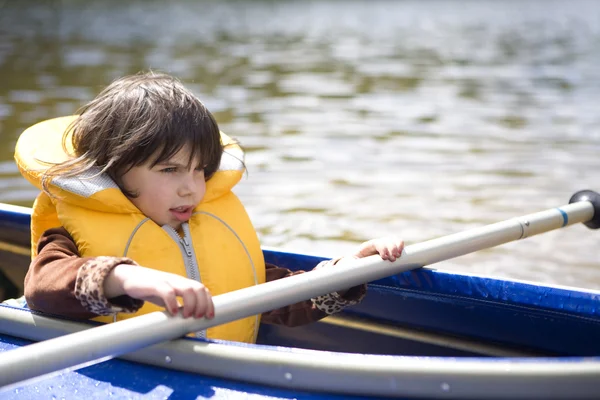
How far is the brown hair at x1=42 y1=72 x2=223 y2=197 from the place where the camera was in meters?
1.66

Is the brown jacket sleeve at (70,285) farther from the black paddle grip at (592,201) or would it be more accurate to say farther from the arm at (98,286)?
the black paddle grip at (592,201)

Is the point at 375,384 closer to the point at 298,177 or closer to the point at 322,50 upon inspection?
the point at 298,177

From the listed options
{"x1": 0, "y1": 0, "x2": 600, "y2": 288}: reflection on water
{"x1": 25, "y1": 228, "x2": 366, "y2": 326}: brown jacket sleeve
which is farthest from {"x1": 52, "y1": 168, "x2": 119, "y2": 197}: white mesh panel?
{"x1": 0, "y1": 0, "x2": 600, "y2": 288}: reflection on water

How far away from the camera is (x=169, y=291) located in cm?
132

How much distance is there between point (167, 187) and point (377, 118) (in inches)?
207

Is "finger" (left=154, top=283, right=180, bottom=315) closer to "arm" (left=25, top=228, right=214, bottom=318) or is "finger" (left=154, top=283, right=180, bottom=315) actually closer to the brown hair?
"arm" (left=25, top=228, right=214, bottom=318)

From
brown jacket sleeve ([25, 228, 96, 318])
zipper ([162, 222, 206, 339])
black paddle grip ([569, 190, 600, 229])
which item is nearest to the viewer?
brown jacket sleeve ([25, 228, 96, 318])

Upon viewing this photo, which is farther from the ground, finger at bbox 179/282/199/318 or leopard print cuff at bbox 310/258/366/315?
finger at bbox 179/282/199/318

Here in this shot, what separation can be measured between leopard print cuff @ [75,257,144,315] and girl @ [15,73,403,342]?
6 cm

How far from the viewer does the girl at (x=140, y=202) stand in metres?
1.63

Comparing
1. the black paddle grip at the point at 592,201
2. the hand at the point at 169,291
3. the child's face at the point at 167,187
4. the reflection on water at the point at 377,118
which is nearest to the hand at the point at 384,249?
the child's face at the point at 167,187

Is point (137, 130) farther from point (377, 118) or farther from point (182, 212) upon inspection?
point (377, 118)

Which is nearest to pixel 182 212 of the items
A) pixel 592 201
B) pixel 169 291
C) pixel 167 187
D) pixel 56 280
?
pixel 167 187

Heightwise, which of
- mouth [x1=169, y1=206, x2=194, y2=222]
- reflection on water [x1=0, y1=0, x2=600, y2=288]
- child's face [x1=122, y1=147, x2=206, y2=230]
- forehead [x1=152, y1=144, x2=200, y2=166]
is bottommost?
reflection on water [x1=0, y1=0, x2=600, y2=288]
